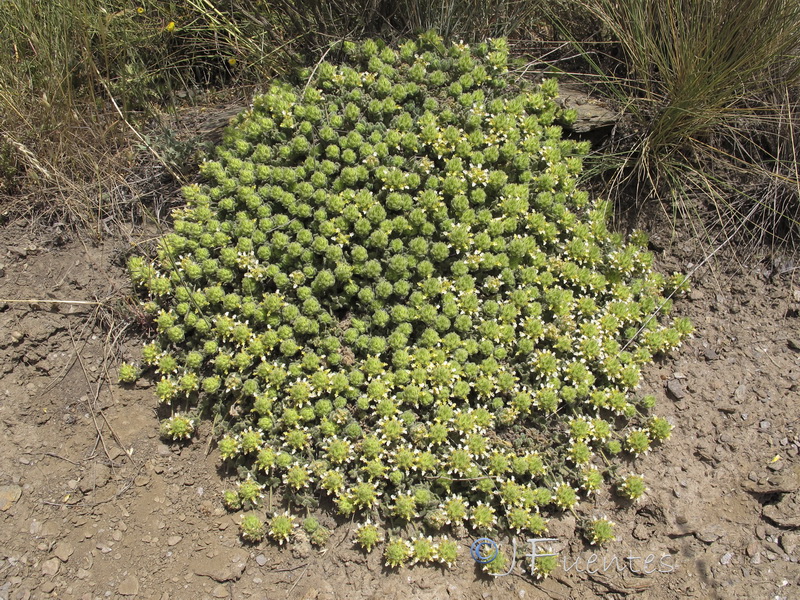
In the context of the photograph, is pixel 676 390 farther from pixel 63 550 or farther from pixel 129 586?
pixel 63 550

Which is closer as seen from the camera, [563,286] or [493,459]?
[493,459]

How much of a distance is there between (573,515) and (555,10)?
11.0 ft

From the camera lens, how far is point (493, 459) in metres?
3.01

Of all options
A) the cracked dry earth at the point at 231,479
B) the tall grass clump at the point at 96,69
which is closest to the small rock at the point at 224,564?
the cracked dry earth at the point at 231,479

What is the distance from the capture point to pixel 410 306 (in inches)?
128

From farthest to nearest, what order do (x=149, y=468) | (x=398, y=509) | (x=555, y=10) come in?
(x=555, y=10), (x=149, y=468), (x=398, y=509)

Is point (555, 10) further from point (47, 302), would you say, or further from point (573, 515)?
point (47, 302)

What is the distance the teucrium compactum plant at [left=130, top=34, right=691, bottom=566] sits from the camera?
9.98 ft

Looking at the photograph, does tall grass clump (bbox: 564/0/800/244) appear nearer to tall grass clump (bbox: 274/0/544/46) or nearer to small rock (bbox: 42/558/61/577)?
tall grass clump (bbox: 274/0/544/46)

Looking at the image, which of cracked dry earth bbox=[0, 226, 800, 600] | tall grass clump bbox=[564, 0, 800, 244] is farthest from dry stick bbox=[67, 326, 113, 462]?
tall grass clump bbox=[564, 0, 800, 244]

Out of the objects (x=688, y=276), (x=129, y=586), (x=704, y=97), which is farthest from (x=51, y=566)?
(x=704, y=97)

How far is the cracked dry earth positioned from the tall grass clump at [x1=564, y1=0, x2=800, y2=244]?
1.87 ft

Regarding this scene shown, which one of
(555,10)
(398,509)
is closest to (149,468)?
(398,509)

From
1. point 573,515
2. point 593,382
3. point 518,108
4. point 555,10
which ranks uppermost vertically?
point 555,10
